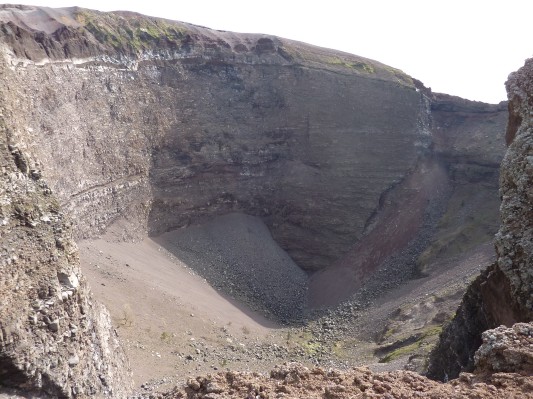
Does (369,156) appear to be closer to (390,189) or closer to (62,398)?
(390,189)

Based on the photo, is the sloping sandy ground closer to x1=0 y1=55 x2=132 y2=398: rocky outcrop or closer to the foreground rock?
x1=0 y1=55 x2=132 y2=398: rocky outcrop

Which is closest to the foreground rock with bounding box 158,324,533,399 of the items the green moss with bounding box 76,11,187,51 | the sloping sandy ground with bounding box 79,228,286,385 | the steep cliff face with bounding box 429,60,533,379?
the steep cliff face with bounding box 429,60,533,379

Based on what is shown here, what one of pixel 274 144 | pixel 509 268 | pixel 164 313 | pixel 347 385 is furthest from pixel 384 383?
pixel 274 144

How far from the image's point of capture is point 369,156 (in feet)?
159

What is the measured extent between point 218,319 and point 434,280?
1585 cm

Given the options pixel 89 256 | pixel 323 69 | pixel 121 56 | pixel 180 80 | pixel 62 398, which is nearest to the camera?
pixel 62 398

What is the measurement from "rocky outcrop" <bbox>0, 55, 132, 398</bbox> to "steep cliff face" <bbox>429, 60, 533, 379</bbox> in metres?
12.4

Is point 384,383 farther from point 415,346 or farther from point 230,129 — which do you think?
point 230,129

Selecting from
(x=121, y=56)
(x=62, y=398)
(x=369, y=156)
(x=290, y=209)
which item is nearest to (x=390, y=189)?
(x=369, y=156)

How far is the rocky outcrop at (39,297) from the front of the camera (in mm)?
15461

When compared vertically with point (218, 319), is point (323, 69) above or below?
above

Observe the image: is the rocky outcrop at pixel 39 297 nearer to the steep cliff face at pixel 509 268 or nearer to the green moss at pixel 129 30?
the steep cliff face at pixel 509 268

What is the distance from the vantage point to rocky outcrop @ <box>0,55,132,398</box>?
15.5 metres

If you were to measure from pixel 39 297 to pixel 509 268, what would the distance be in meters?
14.1
